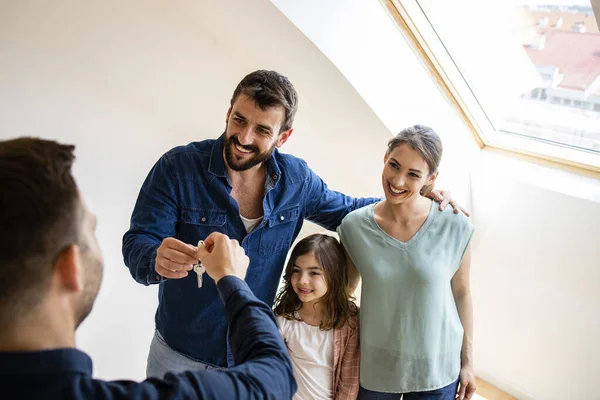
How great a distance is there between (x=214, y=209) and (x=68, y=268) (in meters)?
0.92

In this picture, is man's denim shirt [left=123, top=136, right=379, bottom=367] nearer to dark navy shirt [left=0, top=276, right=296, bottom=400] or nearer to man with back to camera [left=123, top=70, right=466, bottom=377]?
man with back to camera [left=123, top=70, right=466, bottom=377]

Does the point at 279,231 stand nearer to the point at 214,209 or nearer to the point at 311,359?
the point at 214,209

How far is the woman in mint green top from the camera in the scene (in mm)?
1918

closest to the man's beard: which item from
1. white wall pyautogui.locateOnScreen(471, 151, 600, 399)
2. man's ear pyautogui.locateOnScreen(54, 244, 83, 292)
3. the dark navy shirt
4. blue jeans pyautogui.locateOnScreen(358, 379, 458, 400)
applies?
the dark navy shirt

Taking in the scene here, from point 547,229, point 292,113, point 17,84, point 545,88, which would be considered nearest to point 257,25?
point 292,113

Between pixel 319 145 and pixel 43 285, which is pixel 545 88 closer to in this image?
pixel 319 145

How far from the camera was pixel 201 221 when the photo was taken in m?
1.85

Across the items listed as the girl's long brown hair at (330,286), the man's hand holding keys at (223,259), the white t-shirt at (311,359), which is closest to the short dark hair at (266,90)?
the girl's long brown hair at (330,286)

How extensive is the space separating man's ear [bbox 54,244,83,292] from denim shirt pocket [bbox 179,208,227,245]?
0.89 metres

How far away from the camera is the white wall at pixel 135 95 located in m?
2.54

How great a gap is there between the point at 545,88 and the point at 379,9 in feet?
2.71

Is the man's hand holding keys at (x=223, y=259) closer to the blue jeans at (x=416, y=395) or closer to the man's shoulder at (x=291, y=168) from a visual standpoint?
the man's shoulder at (x=291, y=168)

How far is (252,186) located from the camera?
1.95m

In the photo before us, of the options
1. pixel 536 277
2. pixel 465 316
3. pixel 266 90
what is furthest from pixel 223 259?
pixel 536 277
